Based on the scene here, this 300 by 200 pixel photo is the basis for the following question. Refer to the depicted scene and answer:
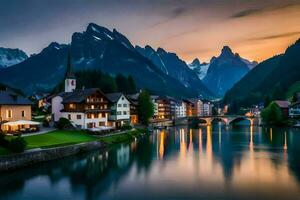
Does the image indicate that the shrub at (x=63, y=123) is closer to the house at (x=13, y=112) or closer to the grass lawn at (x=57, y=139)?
Answer: the grass lawn at (x=57, y=139)

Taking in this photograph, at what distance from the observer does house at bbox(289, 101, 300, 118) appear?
5993 inches

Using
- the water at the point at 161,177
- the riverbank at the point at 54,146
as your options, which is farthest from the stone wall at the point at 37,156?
the water at the point at 161,177

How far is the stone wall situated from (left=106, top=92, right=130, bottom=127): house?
3185 centimetres

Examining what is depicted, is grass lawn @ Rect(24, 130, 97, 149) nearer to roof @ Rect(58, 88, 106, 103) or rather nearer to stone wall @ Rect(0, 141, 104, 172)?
stone wall @ Rect(0, 141, 104, 172)

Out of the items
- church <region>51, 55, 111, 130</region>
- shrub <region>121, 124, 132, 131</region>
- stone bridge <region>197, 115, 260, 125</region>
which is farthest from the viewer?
stone bridge <region>197, 115, 260, 125</region>

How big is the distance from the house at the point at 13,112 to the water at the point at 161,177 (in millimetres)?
15701

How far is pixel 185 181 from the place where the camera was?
40.2m

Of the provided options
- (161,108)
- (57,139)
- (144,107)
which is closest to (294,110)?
(161,108)

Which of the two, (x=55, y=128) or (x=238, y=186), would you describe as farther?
(x=55, y=128)

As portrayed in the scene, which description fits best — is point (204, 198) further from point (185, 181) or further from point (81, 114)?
point (81, 114)

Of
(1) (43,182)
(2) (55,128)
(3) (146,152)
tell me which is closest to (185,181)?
(1) (43,182)

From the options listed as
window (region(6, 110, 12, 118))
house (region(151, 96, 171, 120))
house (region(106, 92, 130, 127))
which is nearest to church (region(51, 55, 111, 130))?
house (region(106, 92, 130, 127))

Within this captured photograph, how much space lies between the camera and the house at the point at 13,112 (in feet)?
210

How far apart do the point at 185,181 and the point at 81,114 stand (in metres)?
46.7
